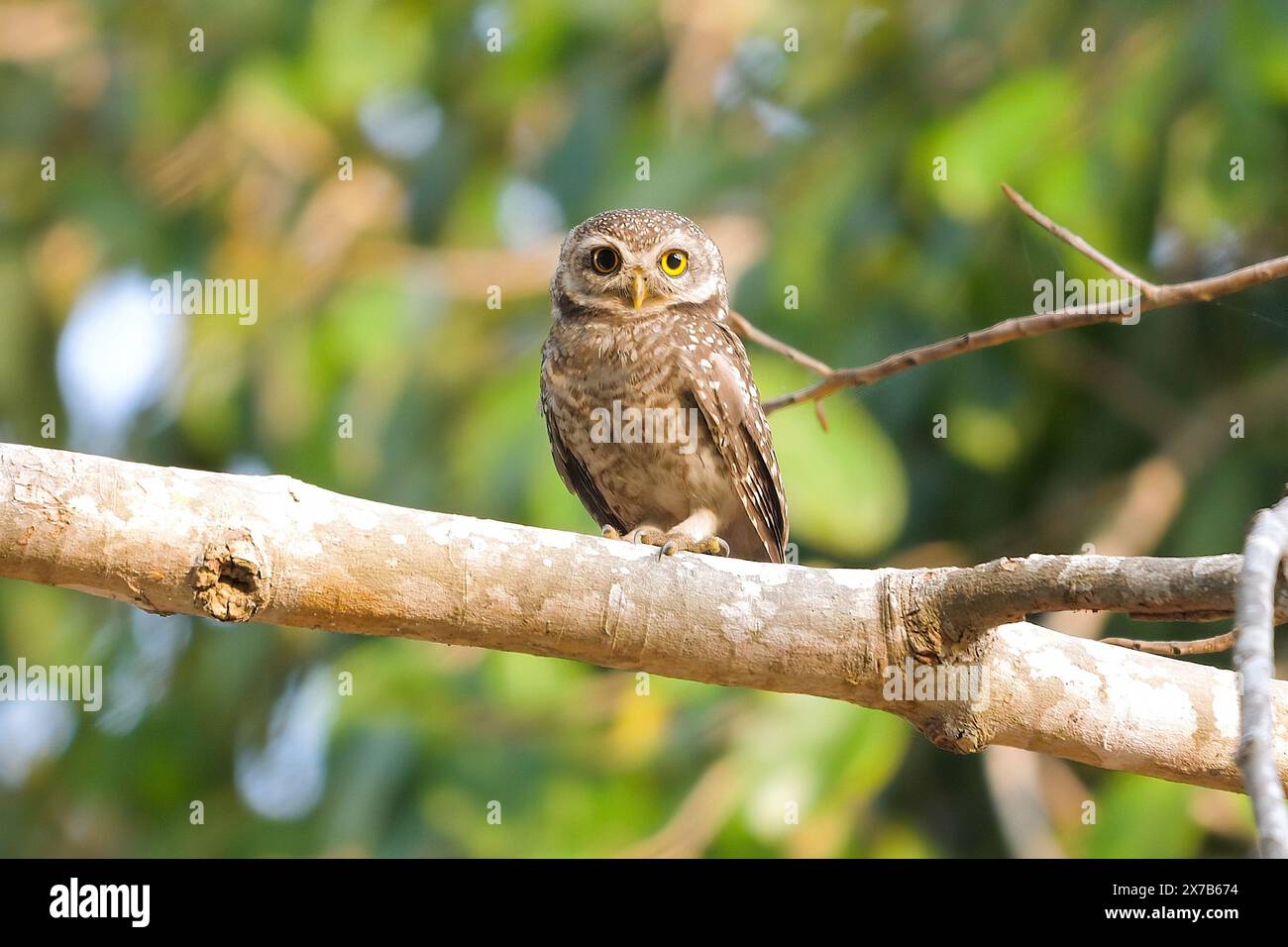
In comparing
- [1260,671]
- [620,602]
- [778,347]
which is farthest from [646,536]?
[1260,671]

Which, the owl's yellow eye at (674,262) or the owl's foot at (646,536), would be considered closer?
the owl's foot at (646,536)

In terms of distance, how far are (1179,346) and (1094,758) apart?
4.51 metres

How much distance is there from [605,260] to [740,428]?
33.0 inches

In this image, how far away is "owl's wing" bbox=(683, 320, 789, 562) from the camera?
5.03 m

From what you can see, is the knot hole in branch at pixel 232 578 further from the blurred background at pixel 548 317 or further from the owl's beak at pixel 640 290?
the blurred background at pixel 548 317

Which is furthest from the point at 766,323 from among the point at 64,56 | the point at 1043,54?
the point at 64,56

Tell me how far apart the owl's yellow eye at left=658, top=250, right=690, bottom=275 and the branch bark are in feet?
7.40

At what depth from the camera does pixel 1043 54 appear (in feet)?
23.0

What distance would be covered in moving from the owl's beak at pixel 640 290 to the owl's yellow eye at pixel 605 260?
131 millimetres

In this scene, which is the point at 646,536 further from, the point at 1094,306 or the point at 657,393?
the point at 1094,306

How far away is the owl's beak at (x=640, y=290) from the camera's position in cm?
522

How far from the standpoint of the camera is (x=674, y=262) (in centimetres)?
543

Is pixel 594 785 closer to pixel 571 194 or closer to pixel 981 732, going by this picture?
pixel 571 194

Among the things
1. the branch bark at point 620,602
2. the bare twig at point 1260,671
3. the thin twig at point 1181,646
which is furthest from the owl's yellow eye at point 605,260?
the bare twig at point 1260,671
